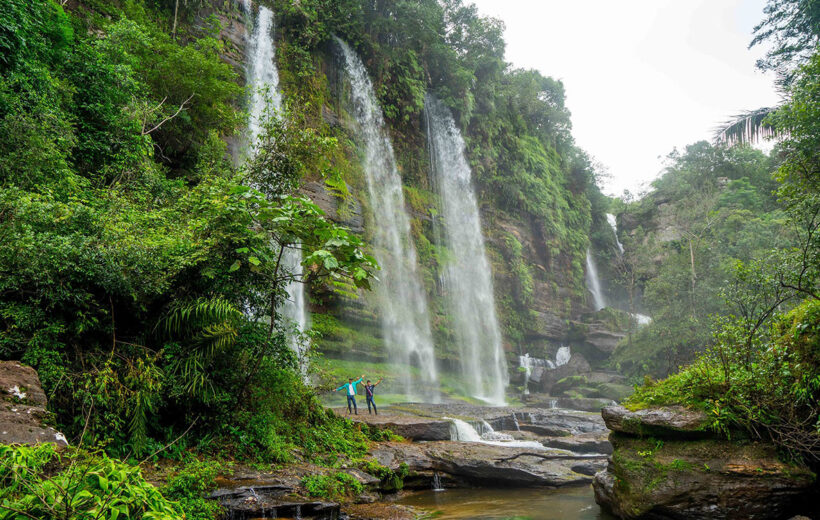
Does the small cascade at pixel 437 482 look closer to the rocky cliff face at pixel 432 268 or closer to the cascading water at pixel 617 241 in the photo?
the rocky cliff face at pixel 432 268

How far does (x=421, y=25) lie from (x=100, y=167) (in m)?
22.0

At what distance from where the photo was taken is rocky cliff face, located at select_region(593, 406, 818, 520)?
589 cm

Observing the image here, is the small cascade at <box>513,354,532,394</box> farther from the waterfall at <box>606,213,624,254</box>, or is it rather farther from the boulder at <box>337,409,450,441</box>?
the waterfall at <box>606,213,624,254</box>

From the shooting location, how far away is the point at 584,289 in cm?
3641

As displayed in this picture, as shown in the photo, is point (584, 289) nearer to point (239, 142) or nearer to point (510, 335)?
point (510, 335)

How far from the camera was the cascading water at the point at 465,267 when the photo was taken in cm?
2681

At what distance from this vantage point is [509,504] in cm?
838

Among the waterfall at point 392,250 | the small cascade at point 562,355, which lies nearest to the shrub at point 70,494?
the waterfall at point 392,250

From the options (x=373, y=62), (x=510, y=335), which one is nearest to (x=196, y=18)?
(x=373, y=62)

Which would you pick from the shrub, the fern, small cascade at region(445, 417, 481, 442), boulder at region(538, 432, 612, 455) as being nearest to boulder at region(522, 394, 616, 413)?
boulder at region(538, 432, 612, 455)

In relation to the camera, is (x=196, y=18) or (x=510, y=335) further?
(x=510, y=335)

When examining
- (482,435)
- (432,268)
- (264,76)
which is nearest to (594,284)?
(432,268)

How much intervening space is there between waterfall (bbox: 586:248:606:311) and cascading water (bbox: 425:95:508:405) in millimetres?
12764

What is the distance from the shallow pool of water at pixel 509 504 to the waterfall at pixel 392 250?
12.7m
